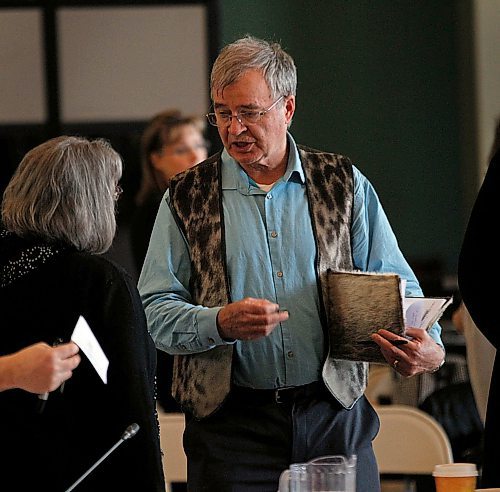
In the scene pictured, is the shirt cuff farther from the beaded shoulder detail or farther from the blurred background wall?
the blurred background wall

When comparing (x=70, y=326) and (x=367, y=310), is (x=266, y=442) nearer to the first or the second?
(x=367, y=310)

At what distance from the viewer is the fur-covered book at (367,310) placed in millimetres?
2309

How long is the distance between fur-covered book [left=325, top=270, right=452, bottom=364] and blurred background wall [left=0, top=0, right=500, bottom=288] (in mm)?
4890

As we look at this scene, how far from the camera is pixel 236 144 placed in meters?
2.46

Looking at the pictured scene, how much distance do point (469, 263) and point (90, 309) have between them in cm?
76

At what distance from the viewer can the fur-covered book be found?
231 cm

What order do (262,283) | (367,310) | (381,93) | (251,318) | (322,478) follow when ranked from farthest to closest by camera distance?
(381,93) → (262,283) → (367,310) → (251,318) → (322,478)

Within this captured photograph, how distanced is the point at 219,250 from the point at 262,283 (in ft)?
0.38

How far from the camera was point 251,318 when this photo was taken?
7.31ft

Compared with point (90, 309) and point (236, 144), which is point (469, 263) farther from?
point (90, 309)

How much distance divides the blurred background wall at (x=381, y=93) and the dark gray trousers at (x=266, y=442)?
488cm

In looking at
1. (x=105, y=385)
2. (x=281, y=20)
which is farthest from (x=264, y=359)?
(x=281, y=20)

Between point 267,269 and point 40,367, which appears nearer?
point 40,367

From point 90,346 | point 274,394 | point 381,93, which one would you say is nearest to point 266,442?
point 274,394
